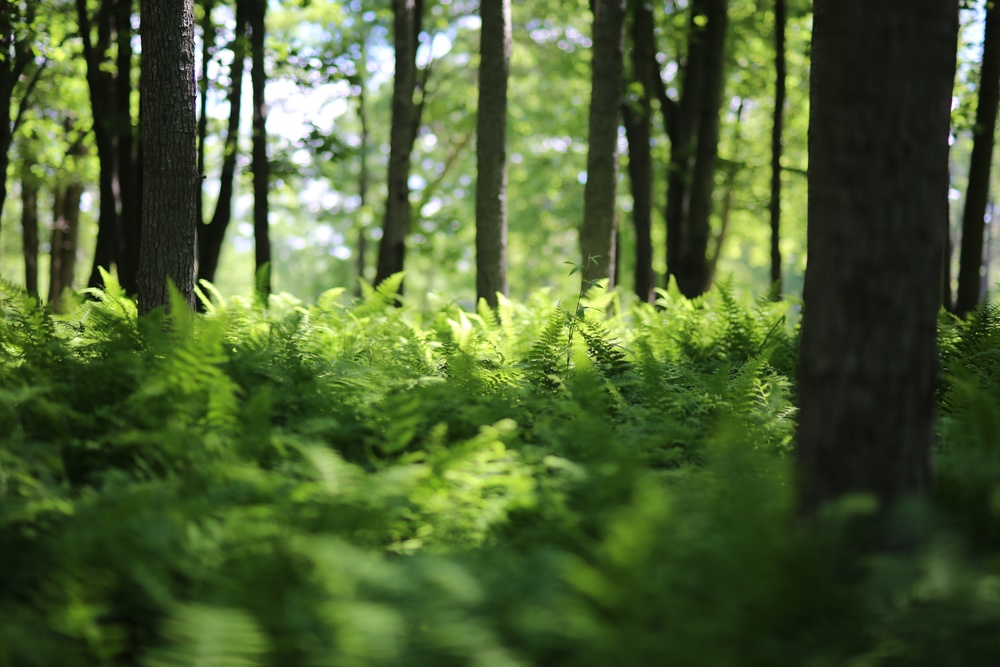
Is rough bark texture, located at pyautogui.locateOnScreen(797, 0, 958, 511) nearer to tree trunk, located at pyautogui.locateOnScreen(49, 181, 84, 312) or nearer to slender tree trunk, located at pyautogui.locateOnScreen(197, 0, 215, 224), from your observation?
slender tree trunk, located at pyautogui.locateOnScreen(197, 0, 215, 224)

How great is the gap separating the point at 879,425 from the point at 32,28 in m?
11.4

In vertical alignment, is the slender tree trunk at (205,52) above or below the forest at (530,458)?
above

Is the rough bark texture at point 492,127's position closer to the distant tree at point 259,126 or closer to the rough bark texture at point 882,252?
the distant tree at point 259,126

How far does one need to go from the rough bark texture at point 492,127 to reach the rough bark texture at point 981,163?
5629 millimetres

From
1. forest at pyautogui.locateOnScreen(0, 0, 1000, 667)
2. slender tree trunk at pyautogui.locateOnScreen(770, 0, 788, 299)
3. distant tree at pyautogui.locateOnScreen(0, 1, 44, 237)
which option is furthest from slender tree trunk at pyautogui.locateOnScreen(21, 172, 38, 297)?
slender tree trunk at pyautogui.locateOnScreen(770, 0, 788, 299)

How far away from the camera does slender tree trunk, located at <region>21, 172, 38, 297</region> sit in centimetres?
1850

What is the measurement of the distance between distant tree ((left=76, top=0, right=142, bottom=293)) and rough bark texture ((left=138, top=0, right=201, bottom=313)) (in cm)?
431

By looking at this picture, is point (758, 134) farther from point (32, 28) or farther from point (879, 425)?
point (879, 425)

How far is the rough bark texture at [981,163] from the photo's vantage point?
9.38m

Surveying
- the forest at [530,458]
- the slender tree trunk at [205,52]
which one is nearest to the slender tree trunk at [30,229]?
the slender tree trunk at [205,52]

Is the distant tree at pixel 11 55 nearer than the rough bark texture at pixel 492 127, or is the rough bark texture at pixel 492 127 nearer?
the rough bark texture at pixel 492 127

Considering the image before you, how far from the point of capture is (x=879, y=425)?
3045mm

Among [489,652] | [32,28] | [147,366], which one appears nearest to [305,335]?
[147,366]

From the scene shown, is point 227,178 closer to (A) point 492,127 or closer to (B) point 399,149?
(B) point 399,149
